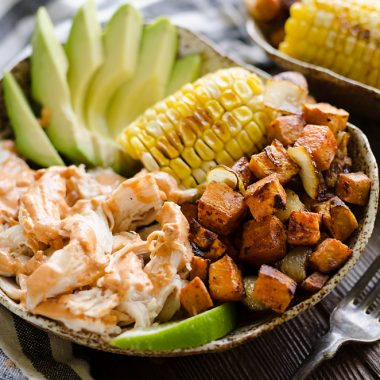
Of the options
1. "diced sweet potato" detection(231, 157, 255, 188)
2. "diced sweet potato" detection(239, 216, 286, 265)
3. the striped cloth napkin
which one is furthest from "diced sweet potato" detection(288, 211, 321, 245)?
the striped cloth napkin

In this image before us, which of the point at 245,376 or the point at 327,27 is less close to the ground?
the point at 327,27

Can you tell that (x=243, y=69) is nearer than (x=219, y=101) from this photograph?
No

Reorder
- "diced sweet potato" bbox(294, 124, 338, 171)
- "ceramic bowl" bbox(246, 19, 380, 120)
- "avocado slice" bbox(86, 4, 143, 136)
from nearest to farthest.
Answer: "diced sweet potato" bbox(294, 124, 338, 171)
"ceramic bowl" bbox(246, 19, 380, 120)
"avocado slice" bbox(86, 4, 143, 136)

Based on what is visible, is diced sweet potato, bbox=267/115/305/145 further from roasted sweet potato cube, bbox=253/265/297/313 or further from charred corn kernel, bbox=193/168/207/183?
roasted sweet potato cube, bbox=253/265/297/313

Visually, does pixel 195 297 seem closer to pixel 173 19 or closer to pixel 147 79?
pixel 147 79

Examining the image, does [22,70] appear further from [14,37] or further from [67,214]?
[67,214]

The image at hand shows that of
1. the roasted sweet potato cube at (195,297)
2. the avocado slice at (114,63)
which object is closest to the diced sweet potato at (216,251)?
the roasted sweet potato cube at (195,297)

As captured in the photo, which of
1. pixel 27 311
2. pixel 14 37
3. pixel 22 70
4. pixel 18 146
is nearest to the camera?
pixel 27 311

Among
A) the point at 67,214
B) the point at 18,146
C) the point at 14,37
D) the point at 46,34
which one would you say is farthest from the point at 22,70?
the point at 67,214
